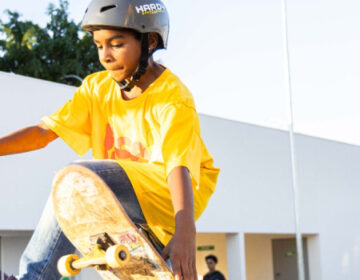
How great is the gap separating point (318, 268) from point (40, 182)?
31.7 feet

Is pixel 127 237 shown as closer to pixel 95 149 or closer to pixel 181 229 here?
pixel 181 229

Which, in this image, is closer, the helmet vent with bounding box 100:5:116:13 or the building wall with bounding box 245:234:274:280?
→ the helmet vent with bounding box 100:5:116:13

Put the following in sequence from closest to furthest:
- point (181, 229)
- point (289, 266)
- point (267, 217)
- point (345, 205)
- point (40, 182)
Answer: point (181, 229)
point (40, 182)
point (267, 217)
point (345, 205)
point (289, 266)

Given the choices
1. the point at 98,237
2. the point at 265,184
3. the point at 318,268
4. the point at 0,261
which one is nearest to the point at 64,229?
the point at 98,237

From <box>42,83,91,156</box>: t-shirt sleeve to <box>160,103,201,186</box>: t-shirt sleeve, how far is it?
466 millimetres

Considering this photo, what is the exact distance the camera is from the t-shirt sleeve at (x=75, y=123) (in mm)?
2668

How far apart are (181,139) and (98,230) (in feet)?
1.43

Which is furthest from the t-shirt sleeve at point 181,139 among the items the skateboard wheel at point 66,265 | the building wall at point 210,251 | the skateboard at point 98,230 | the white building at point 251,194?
the building wall at point 210,251

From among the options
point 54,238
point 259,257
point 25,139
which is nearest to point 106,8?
→ point 25,139

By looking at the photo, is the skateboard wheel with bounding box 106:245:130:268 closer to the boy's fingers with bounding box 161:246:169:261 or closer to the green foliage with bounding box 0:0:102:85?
the boy's fingers with bounding box 161:246:169:261

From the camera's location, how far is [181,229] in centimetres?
209

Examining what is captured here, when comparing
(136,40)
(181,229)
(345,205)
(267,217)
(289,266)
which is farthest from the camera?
(289,266)

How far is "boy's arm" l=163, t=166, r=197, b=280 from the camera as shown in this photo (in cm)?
208

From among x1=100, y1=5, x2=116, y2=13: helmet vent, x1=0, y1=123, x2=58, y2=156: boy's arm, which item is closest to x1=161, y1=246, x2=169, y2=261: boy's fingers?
x1=0, y1=123, x2=58, y2=156: boy's arm
